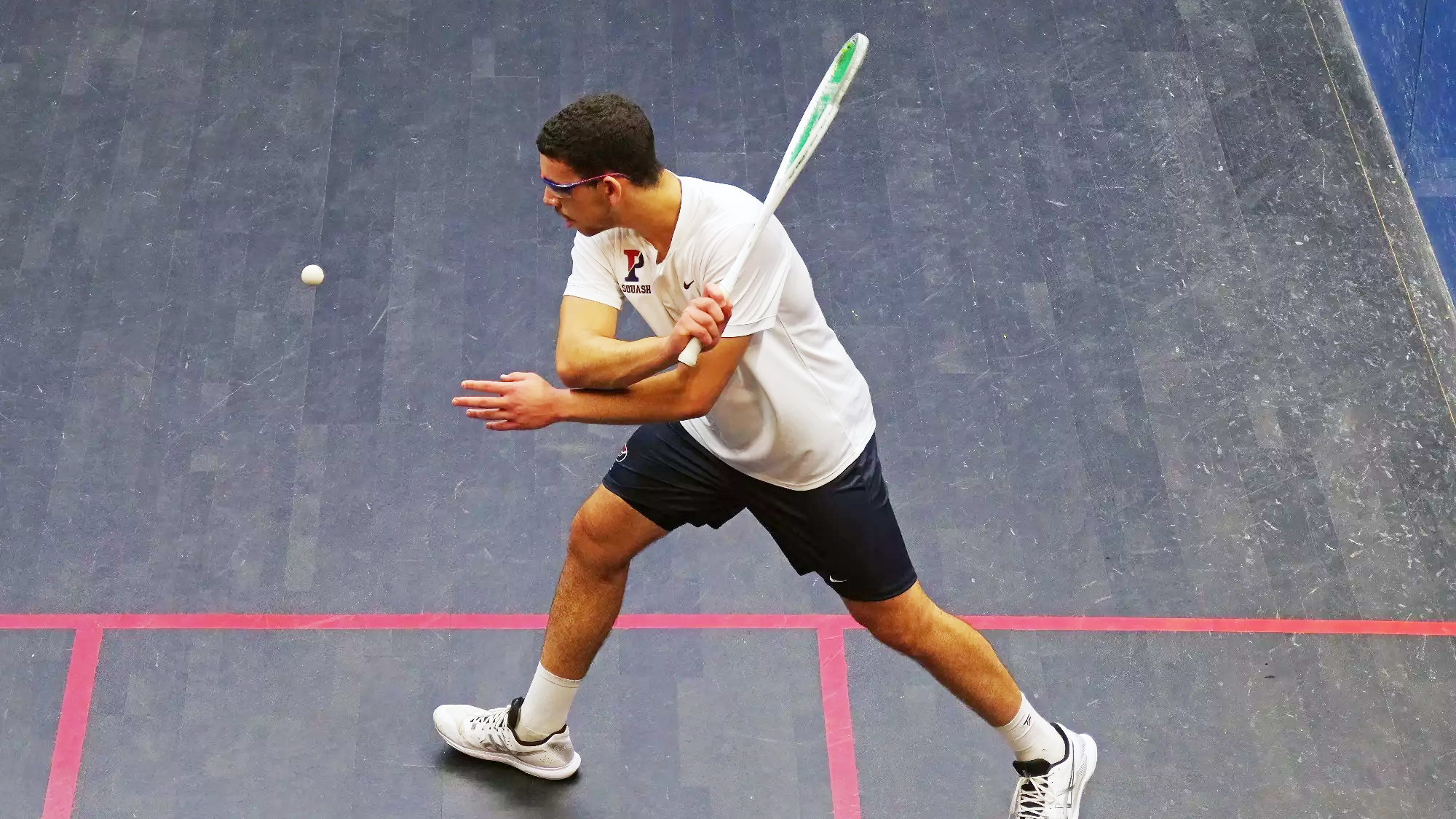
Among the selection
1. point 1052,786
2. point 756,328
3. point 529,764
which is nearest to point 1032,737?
point 1052,786

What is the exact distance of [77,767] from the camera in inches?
155

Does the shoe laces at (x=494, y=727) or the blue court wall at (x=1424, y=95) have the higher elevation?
the blue court wall at (x=1424, y=95)

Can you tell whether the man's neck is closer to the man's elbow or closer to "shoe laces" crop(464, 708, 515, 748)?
the man's elbow

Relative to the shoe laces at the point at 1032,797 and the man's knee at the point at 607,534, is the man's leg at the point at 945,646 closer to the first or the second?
the shoe laces at the point at 1032,797

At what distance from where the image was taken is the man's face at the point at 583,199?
116 inches

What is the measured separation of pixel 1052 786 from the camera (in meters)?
3.80

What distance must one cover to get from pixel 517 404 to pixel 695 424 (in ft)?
1.80

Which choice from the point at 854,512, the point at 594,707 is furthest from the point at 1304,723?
the point at 594,707

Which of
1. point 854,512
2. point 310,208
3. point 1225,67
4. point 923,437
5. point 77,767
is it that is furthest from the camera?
point 1225,67

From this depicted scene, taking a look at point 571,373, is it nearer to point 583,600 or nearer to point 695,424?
point 695,424

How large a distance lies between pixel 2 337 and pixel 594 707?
2.26m

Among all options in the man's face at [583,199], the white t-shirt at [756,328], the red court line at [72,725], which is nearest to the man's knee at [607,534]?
the white t-shirt at [756,328]

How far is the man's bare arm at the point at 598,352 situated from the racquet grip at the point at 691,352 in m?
0.02

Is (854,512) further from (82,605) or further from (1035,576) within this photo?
(82,605)
